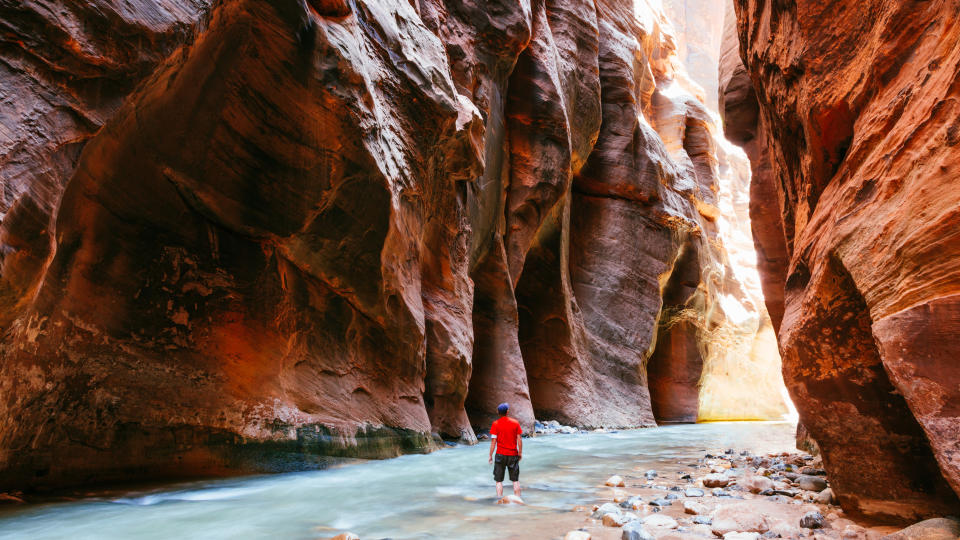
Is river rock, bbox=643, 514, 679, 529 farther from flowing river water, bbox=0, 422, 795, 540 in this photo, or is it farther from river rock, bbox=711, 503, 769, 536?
flowing river water, bbox=0, 422, 795, 540

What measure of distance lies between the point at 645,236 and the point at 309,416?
15.6 meters

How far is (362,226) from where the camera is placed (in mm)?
7465

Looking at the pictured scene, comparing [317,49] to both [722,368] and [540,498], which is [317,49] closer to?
[540,498]

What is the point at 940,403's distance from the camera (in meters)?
2.59

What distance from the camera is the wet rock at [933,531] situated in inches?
108

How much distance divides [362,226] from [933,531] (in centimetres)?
632

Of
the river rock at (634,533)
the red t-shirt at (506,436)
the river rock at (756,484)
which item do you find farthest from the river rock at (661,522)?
the river rock at (756,484)

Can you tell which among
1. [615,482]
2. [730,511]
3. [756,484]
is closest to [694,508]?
[730,511]

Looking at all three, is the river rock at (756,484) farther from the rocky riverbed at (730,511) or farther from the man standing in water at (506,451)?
the man standing in water at (506,451)

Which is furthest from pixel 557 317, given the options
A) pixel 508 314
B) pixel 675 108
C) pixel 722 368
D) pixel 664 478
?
pixel 722 368

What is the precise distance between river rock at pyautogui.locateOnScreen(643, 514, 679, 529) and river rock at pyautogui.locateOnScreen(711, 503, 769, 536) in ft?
0.81

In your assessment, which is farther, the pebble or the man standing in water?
the pebble

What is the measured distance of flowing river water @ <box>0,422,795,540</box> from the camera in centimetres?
380

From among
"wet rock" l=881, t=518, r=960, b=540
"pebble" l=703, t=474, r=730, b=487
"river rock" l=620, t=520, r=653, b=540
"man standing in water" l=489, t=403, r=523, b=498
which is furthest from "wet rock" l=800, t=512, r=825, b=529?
"man standing in water" l=489, t=403, r=523, b=498
